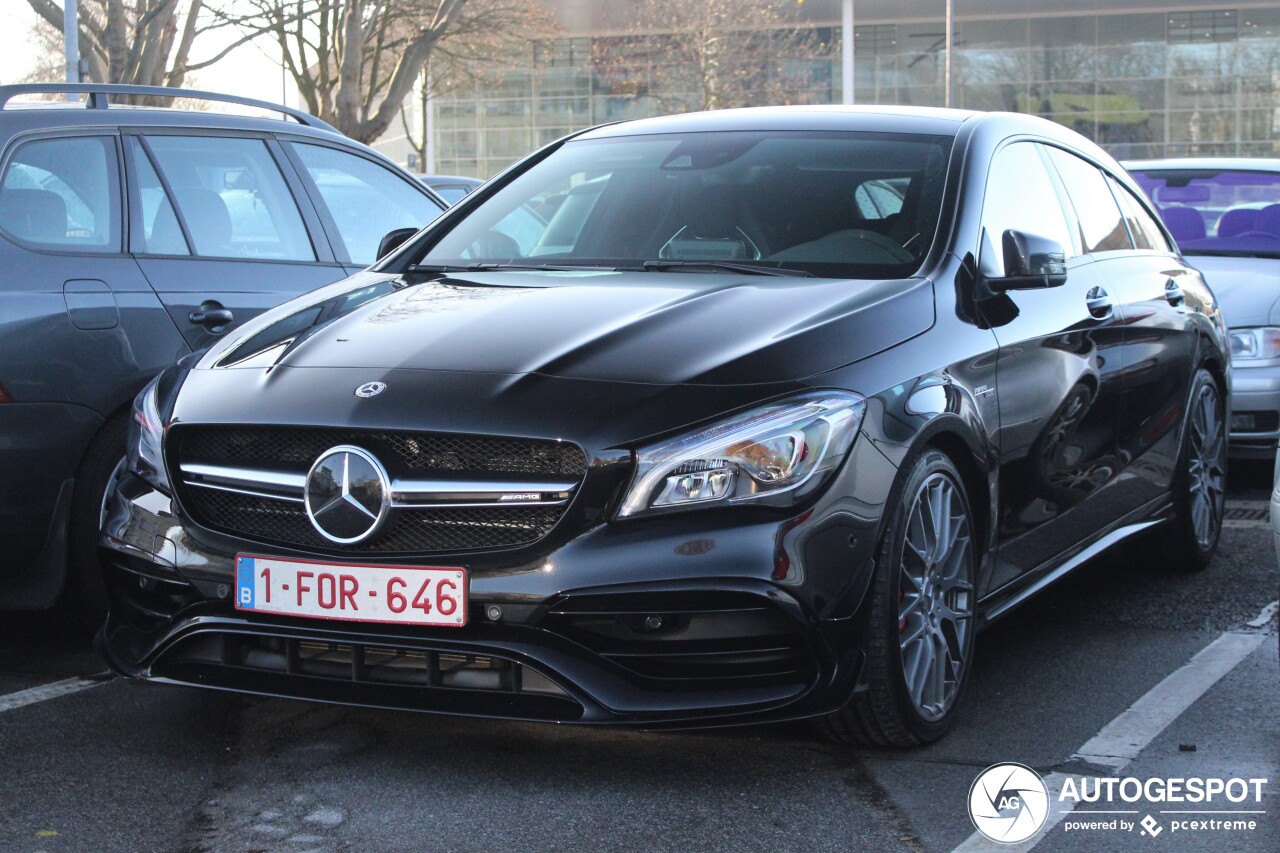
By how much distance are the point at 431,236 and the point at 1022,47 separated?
49894 mm

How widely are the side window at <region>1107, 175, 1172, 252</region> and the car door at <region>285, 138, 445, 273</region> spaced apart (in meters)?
2.60

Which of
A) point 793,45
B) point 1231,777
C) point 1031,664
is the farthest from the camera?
point 793,45

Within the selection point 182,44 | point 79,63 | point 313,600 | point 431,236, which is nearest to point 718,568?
point 313,600

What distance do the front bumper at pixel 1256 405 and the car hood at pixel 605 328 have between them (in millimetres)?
4469

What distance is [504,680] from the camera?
3555 mm

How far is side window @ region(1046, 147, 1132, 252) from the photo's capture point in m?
5.51

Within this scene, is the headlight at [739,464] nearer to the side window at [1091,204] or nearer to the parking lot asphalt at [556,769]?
the parking lot asphalt at [556,769]

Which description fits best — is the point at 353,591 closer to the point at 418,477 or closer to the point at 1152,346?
the point at 418,477

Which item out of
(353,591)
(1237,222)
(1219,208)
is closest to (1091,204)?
(353,591)

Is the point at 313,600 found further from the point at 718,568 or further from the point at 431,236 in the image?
the point at 431,236

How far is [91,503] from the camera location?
494 cm

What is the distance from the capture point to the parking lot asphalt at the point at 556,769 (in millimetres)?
3473

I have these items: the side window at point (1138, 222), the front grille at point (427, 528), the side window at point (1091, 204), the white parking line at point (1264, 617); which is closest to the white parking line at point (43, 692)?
the front grille at point (427, 528)

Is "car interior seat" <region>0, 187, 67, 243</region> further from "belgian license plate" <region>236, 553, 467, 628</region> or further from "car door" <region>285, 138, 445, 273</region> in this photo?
"belgian license plate" <region>236, 553, 467, 628</region>
